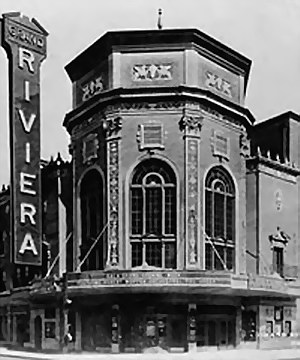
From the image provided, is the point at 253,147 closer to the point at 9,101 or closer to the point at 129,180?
the point at 129,180

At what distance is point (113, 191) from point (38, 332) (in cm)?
505

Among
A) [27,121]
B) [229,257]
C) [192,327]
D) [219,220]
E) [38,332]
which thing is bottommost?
[38,332]

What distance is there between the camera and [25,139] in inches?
521

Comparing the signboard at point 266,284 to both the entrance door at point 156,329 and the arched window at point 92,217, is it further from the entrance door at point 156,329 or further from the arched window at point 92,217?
the arched window at point 92,217

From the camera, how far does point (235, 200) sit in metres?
20.2

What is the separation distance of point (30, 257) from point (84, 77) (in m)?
8.20

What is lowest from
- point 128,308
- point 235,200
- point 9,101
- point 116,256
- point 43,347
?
point 43,347

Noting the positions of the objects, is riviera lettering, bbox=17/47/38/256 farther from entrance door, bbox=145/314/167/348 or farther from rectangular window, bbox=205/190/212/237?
rectangular window, bbox=205/190/212/237

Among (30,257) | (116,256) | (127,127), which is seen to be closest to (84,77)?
(127,127)

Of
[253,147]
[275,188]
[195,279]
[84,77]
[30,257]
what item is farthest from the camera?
[253,147]

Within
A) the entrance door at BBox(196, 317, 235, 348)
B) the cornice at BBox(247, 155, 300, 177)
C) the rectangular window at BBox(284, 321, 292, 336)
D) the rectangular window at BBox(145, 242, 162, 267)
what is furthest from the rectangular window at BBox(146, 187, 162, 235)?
the rectangular window at BBox(284, 321, 292, 336)

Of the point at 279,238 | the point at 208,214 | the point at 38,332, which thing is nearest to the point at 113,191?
the point at 208,214

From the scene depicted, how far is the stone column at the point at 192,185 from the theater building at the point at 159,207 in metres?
0.03

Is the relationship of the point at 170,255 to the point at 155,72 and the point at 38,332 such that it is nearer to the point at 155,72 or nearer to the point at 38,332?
the point at 155,72
